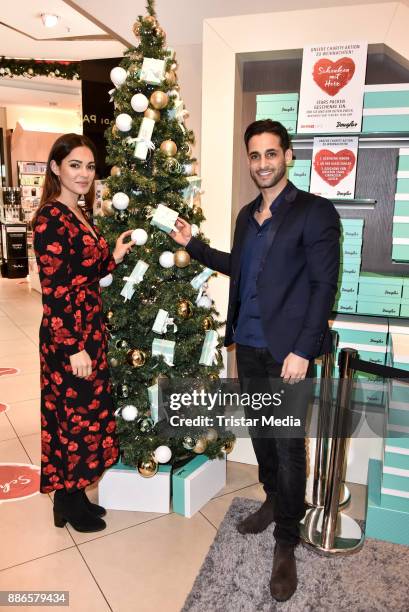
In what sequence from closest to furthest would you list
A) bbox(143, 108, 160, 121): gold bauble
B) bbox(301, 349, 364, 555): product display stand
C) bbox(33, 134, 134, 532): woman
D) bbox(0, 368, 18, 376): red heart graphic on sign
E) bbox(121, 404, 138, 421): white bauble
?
1. bbox(33, 134, 134, 532): woman
2. bbox(301, 349, 364, 555): product display stand
3. bbox(143, 108, 160, 121): gold bauble
4. bbox(121, 404, 138, 421): white bauble
5. bbox(0, 368, 18, 376): red heart graphic on sign

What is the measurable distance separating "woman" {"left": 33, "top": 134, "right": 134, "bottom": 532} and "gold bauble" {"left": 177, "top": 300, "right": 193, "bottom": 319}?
0.35m

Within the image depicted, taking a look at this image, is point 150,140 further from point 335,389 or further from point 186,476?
point 186,476

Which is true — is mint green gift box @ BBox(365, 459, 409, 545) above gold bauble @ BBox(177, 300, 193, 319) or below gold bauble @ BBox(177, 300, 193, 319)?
below

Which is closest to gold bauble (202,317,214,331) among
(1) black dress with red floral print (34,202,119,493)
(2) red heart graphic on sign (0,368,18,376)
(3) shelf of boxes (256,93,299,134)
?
(1) black dress with red floral print (34,202,119,493)

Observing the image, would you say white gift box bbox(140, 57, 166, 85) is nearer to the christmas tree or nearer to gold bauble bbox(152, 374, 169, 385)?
the christmas tree

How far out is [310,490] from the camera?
2598mm

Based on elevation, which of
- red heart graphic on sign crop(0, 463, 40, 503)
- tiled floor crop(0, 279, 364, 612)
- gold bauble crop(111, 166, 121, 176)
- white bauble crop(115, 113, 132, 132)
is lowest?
red heart graphic on sign crop(0, 463, 40, 503)

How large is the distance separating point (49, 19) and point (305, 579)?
562 centimetres

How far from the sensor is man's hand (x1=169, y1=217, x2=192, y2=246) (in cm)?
227

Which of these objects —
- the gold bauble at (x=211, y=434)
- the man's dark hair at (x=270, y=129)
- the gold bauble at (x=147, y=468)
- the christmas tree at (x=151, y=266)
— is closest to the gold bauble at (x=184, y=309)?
the christmas tree at (x=151, y=266)

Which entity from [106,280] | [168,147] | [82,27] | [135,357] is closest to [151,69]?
[168,147]

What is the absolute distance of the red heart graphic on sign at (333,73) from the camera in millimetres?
2365

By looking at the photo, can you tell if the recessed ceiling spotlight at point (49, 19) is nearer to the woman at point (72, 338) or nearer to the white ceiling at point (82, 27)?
the white ceiling at point (82, 27)

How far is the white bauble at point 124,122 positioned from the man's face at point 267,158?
0.65m
